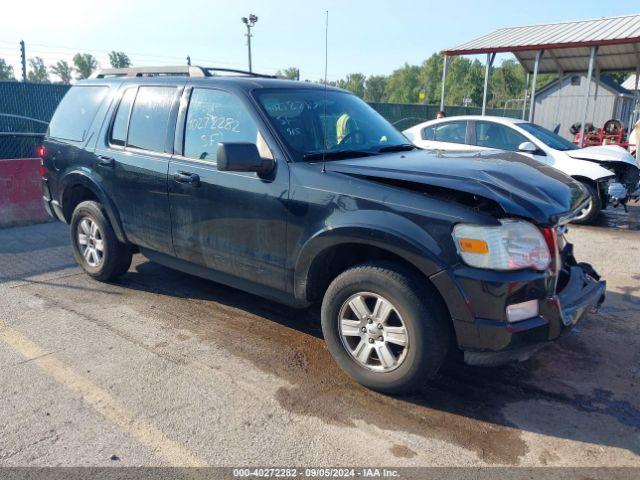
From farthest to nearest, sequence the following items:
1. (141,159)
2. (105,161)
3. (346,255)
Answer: (105,161)
(141,159)
(346,255)

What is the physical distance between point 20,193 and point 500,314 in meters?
7.54

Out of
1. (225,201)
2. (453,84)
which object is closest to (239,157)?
(225,201)

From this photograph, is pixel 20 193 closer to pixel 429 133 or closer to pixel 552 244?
pixel 429 133

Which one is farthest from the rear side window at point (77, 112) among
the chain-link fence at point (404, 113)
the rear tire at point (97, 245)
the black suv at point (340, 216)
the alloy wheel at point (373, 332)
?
the chain-link fence at point (404, 113)

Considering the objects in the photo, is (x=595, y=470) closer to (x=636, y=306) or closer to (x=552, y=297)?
(x=552, y=297)

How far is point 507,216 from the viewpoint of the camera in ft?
9.95

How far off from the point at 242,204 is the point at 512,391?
220 centimetres

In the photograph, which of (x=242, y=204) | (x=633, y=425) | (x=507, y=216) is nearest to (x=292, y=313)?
(x=242, y=204)

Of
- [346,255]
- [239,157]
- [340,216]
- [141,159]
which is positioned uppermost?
[239,157]

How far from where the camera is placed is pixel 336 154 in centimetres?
395

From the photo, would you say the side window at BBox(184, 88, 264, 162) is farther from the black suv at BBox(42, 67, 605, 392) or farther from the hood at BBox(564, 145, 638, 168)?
the hood at BBox(564, 145, 638, 168)

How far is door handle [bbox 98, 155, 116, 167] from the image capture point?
4875 mm

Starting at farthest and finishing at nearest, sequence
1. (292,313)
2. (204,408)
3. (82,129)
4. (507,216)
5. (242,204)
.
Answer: (82,129) → (292,313) → (242,204) → (204,408) → (507,216)

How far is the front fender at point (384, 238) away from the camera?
3.07 meters
